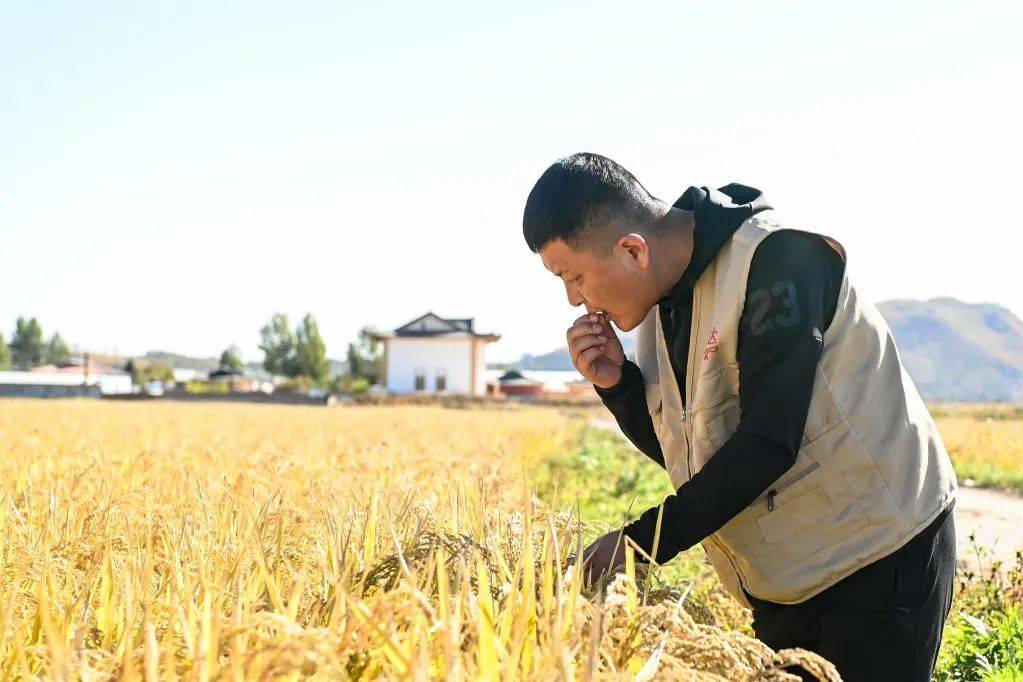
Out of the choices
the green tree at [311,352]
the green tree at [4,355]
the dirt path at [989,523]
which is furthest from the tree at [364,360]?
the dirt path at [989,523]

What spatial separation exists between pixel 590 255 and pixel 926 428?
3.21ft

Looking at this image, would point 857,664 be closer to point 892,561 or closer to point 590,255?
point 892,561

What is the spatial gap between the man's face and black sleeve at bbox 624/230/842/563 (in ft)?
1.07

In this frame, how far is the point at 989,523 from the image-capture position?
8.55m

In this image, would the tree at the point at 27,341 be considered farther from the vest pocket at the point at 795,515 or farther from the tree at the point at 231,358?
the vest pocket at the point at 795,515

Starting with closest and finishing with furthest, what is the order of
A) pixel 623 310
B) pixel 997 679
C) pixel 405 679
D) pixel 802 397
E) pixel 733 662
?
pixel 405 679, pixel 733 662, pixel 802 397, pixel 623 310, pixel 997 679

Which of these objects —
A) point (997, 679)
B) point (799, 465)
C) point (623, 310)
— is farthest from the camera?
point (997, 679)

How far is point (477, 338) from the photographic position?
2331 inches

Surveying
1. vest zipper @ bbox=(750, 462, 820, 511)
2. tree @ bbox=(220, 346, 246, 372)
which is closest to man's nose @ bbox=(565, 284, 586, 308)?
vest zipper @ bbox=(750, 462, 820, 511)

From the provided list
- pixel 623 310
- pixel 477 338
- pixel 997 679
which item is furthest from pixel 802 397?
pixel 477 338

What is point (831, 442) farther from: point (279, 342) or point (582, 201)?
point (279, 342)

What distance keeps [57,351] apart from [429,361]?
6633cm

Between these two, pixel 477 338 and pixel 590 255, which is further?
pixel 477 338

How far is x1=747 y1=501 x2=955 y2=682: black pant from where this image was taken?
219cm
